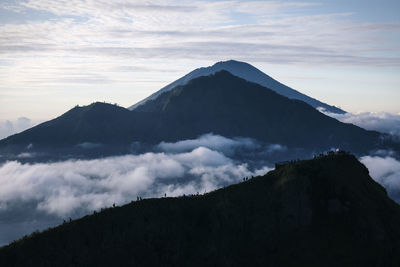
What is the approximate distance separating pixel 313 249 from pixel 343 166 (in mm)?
35920

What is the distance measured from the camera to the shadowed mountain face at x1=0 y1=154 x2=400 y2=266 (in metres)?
95.1

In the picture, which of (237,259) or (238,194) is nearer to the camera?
Answer: (237,259)

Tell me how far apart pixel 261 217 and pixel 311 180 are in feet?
65.2

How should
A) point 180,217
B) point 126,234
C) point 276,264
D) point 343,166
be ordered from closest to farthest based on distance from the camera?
point 276,264 < point 126,234 < point 180,217 < point 343,166

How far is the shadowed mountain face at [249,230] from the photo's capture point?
95062 millimetres

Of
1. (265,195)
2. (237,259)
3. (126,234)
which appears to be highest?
(265,195)

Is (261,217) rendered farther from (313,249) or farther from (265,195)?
(313,249)

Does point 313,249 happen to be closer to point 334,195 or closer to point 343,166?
point 334,195

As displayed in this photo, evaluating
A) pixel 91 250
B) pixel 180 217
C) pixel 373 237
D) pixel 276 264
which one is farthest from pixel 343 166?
pixel 91 250

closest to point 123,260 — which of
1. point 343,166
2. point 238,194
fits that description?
point 238,194

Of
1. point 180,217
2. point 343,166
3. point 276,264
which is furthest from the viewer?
point 343,166

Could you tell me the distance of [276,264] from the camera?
94062mm

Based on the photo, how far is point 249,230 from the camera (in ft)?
349

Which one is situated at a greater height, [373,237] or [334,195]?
[334,195]
